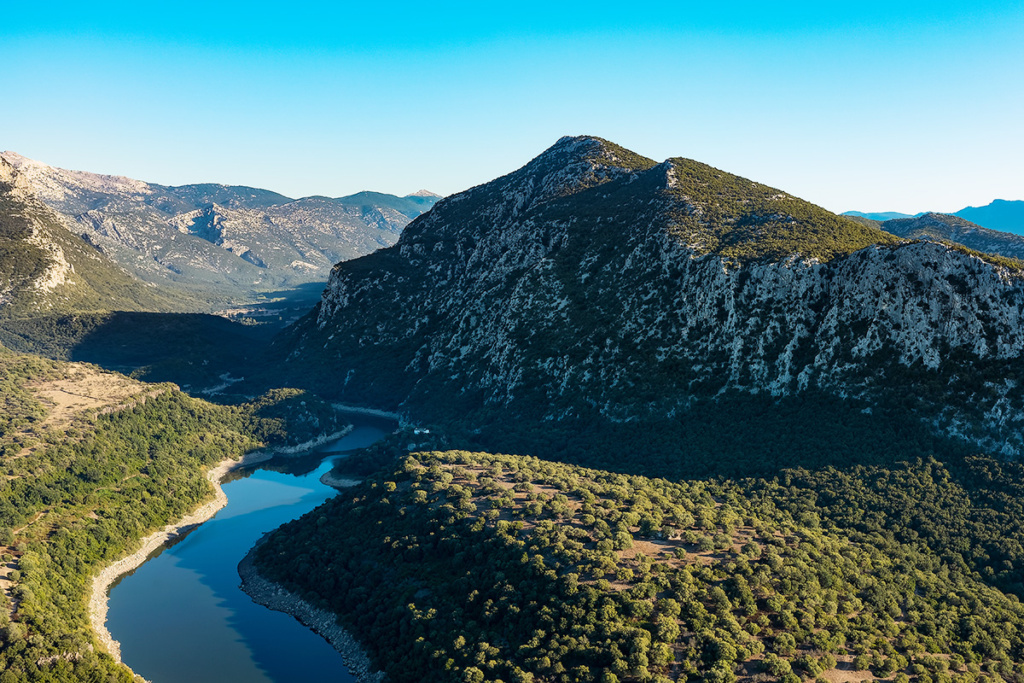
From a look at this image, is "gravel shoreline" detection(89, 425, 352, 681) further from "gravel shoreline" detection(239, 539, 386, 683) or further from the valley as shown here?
"gravel shoreline" detection(239, 539, 386, 683)

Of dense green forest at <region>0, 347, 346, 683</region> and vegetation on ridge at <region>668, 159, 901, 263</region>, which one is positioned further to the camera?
vegetation on ridge at <region>668, 159, 901, 263</region>

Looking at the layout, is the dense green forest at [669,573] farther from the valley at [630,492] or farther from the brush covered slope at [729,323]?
the brush covered slope at [729,323]

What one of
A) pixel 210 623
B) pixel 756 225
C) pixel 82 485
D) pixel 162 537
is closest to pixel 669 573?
pixel 210 623

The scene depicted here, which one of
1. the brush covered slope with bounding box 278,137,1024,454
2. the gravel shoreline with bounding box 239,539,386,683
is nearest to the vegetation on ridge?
the brush covered slope with bounding box 278,137,1024,454

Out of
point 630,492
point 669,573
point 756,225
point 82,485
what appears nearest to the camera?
point 669,573

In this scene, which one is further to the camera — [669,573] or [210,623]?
[210,623]

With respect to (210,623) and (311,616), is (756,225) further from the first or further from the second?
(210,623)
